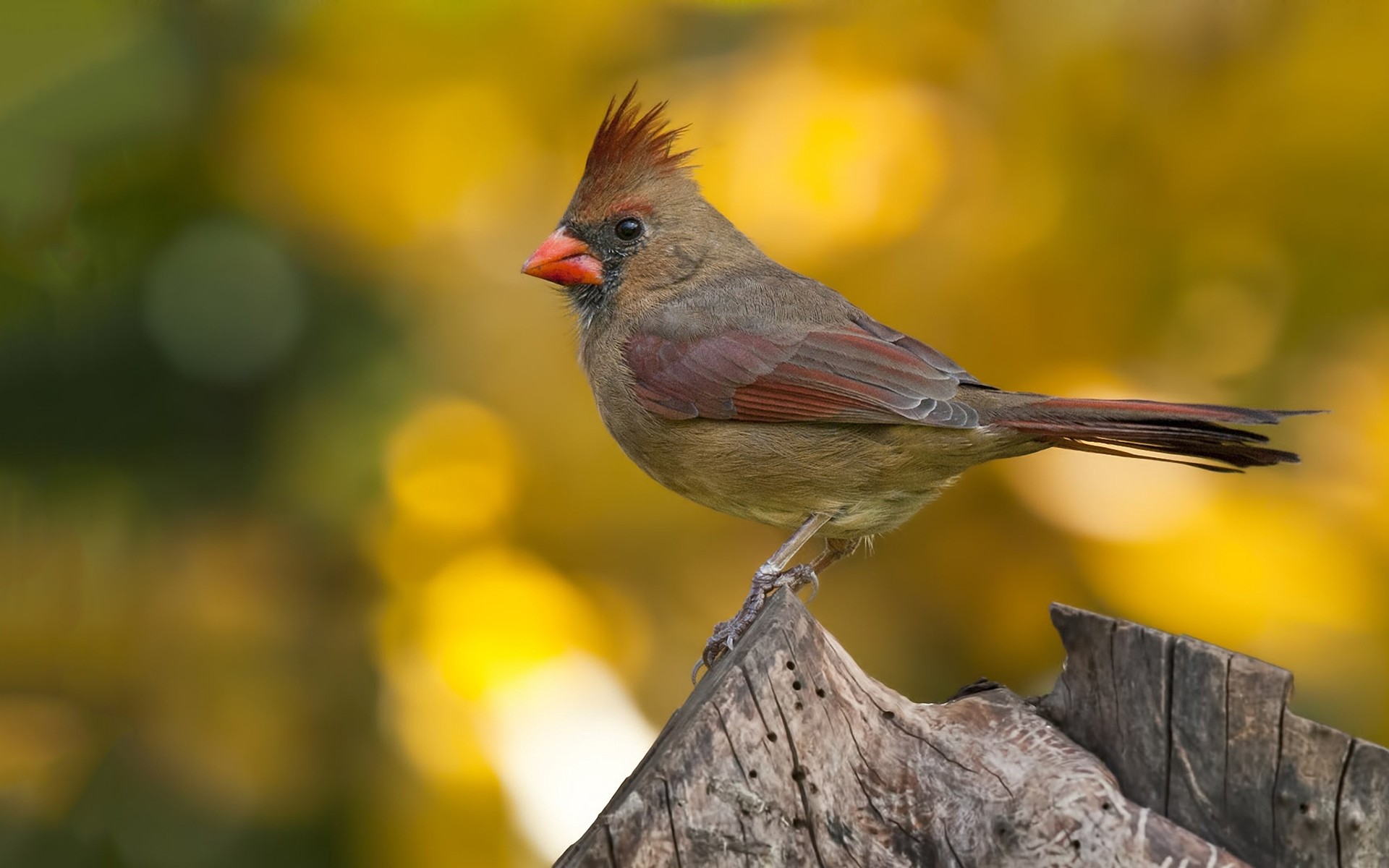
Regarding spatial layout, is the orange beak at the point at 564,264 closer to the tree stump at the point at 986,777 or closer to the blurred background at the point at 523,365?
the blurred background at the point at 523,365

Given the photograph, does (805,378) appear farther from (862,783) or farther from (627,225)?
(862,783)

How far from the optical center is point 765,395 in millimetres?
2812

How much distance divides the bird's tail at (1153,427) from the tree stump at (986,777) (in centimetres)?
46

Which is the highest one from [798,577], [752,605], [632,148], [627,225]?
[632,148]

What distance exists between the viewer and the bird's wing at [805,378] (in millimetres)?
2703

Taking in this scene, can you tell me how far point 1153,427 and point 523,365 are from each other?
1938 mm

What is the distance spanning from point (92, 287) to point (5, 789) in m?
1.38

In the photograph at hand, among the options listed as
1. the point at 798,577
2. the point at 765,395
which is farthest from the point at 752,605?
the point at 765,395

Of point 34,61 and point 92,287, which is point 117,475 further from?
point 34,61

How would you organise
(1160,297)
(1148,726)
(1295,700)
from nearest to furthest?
(1148,726) → (1295,700) → (1160,297)

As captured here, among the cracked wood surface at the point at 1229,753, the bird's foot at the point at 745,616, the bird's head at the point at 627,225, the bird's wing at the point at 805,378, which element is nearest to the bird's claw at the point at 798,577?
the bird's foot at the point at 745,616

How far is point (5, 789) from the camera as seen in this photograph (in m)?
3.50

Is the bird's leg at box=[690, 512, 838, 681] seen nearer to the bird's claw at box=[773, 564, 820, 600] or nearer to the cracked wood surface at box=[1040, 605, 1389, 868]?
the bird's claw at box=[773, 564, 820, 600]

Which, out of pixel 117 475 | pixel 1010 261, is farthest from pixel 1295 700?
pixel 117 475
